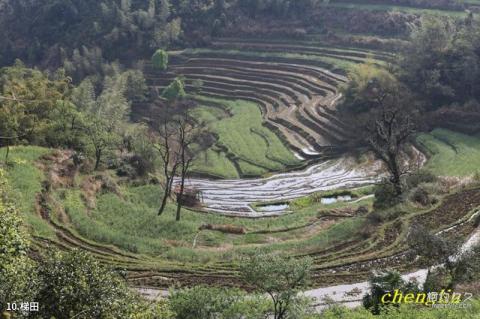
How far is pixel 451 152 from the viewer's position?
51.0 m

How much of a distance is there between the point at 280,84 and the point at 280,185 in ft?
93.7

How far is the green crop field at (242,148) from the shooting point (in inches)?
2181

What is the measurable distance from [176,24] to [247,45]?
1480 centimetres

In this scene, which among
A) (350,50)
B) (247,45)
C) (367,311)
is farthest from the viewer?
(247,45)

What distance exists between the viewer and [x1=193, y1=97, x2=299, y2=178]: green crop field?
55.4 meters

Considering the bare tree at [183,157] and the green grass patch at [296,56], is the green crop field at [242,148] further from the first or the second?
the green grass patch at [296,56]

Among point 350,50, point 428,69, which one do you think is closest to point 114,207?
point 428,69

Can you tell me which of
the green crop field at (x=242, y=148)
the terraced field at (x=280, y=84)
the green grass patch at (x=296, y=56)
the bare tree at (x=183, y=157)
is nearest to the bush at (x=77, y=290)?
the bare tree at (x=183, y=157)

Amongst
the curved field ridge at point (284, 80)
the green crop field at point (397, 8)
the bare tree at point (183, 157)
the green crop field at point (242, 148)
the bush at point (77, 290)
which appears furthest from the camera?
the green crop field at point (397, 8)

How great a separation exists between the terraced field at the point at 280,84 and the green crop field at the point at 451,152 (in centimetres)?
921

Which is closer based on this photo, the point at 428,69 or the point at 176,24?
the point at 428,69

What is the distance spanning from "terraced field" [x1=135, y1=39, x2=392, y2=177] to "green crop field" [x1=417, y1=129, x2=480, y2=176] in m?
9.21

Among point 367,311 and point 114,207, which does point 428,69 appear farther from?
point 367,311

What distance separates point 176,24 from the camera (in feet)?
309
